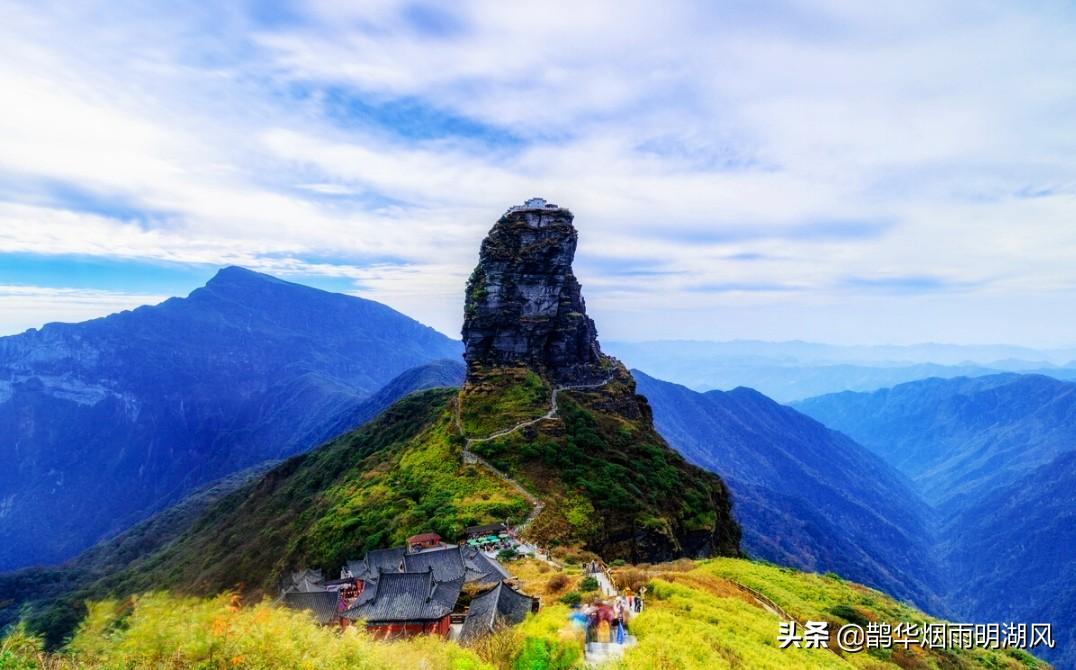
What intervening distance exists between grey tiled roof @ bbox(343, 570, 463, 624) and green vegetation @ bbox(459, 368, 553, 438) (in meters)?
30.4

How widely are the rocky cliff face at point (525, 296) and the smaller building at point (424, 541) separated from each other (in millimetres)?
31896

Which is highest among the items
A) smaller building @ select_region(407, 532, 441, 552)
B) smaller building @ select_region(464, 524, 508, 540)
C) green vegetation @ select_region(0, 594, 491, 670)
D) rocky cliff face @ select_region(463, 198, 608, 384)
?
rocky cliff face @ select_region(463, 198, 608, 384)

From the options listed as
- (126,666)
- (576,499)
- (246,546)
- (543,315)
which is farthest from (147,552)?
(126,666)

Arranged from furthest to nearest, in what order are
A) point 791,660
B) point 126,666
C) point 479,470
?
point 479,470, point 791,660, point 126,666

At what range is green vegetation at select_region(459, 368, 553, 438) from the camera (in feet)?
214

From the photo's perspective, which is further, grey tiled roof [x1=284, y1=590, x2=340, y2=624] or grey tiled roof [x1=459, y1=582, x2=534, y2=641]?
grey tiled roof [x1=284, y1=590, x2=340, y2=624]

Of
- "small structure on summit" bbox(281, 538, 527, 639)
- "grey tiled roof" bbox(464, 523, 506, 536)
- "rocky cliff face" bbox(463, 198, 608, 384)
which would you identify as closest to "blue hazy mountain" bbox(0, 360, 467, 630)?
"rocky cliff face" bbox(463, 198, 608, 384)

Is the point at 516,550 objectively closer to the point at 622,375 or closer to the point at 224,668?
the point at 224,668

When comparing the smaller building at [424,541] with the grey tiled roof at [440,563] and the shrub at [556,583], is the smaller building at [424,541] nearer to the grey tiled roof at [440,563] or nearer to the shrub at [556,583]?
the grey tiled roof at [440,563]

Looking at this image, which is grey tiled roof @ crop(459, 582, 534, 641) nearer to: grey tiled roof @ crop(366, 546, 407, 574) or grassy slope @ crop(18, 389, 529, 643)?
grey tiled roof @ crop(366, 546, 407, 574)

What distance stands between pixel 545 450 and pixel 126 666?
155 ft

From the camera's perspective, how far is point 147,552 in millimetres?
124625

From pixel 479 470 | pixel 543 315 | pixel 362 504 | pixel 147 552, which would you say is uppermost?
pixel 543 315

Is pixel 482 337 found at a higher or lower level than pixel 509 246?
lower
